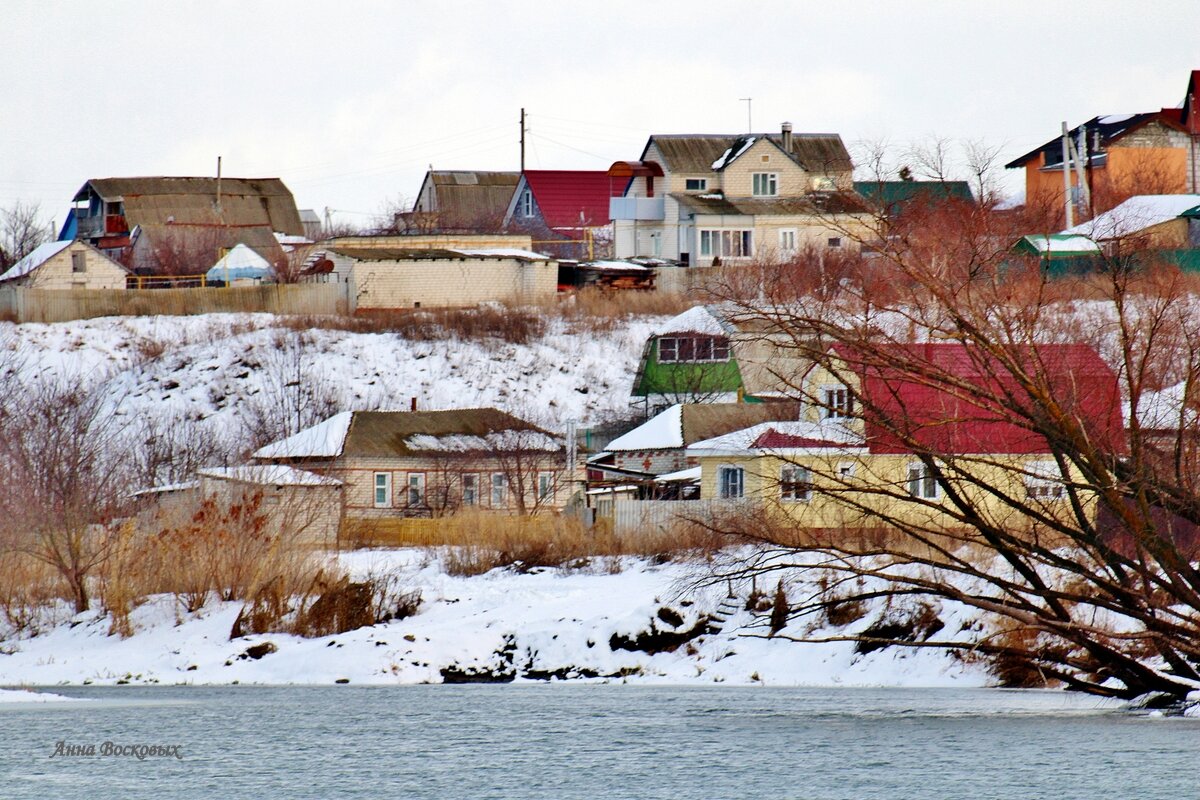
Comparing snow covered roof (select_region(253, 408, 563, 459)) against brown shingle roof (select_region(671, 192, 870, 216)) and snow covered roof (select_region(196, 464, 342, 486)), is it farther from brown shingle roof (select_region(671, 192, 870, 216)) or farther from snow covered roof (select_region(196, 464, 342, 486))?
brown shingle roof (select_region(671, 192, 870, 216))

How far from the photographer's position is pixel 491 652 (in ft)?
108

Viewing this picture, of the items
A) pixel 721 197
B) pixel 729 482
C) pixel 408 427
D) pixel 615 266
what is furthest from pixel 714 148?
pixel 729 482

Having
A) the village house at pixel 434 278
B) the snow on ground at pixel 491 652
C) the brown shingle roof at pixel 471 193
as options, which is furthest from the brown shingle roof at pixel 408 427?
the brown shingle roof at pixel 471 193

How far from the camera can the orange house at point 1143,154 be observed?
74938mm

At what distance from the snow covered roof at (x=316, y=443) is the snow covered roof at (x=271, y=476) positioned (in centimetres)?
264

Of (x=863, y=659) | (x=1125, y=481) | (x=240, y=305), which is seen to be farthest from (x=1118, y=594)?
(x=240, y=305)

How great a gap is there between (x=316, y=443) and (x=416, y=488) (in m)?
3.16

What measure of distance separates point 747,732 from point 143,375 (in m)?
42.7

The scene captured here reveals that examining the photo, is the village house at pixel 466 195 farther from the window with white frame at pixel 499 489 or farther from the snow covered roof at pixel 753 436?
the snow covered roof at pixel 753 436

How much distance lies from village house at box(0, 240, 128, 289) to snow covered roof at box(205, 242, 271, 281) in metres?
5.33

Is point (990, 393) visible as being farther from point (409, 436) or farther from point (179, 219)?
point (179, 219)

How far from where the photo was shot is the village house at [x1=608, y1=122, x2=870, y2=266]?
73.1 m

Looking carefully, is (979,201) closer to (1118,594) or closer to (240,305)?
(1118,594)

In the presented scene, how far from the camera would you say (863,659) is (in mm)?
31578
